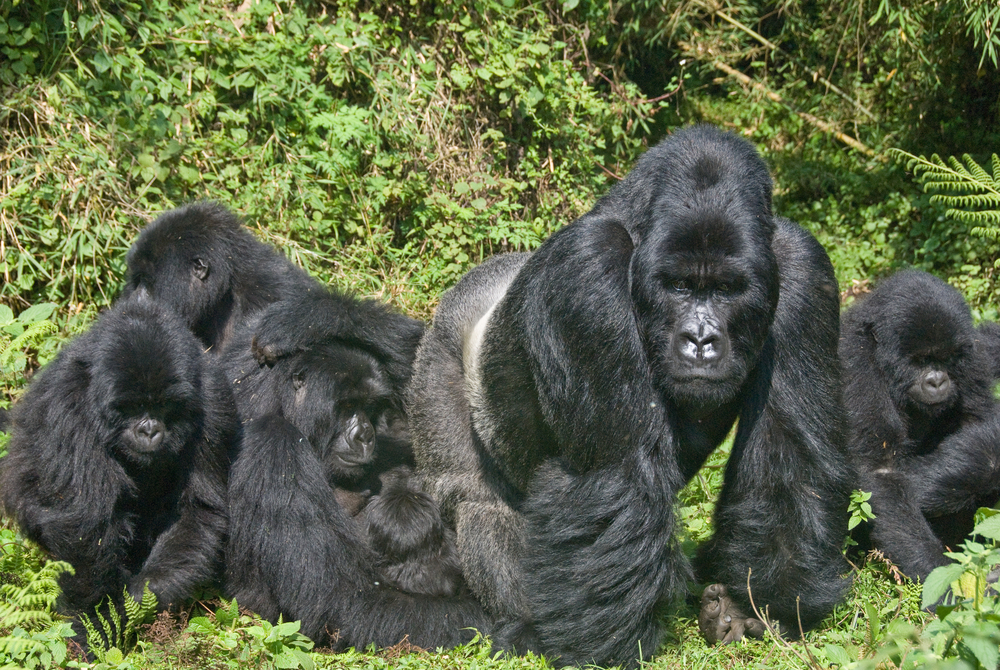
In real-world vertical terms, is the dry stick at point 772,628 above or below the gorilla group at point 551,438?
below

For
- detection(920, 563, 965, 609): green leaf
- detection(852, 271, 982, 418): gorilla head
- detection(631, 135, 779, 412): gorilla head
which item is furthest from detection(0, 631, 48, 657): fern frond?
detection(852, 271, 982, 418): gorilla head

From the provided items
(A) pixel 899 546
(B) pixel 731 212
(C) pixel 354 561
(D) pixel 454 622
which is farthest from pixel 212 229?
(A) pixel 899 546

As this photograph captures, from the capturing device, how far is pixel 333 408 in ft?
14.7

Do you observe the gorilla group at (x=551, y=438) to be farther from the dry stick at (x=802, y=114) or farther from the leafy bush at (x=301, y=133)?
the dry stick at (x=802, y=114)

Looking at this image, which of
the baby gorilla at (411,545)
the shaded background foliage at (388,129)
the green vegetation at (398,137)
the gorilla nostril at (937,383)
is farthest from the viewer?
the shaded background foliage at (388,129)

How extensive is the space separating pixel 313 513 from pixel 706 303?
76.1 inches

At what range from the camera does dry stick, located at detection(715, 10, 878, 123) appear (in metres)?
8.73

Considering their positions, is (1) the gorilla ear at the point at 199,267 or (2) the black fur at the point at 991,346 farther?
(1) the gorilla ear at the point at 199,267

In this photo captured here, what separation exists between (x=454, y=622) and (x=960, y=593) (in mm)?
2091

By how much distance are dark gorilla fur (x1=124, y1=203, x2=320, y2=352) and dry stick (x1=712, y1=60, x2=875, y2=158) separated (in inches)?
209

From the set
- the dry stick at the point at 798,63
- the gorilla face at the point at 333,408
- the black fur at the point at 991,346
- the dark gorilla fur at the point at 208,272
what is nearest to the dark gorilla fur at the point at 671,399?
the gorilla face at the point at 333,408

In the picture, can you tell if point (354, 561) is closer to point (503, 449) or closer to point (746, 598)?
point (503, 449)

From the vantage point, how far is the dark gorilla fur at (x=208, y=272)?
18.0ft

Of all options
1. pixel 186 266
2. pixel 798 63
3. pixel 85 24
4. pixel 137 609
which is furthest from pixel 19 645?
pixel 798 63
